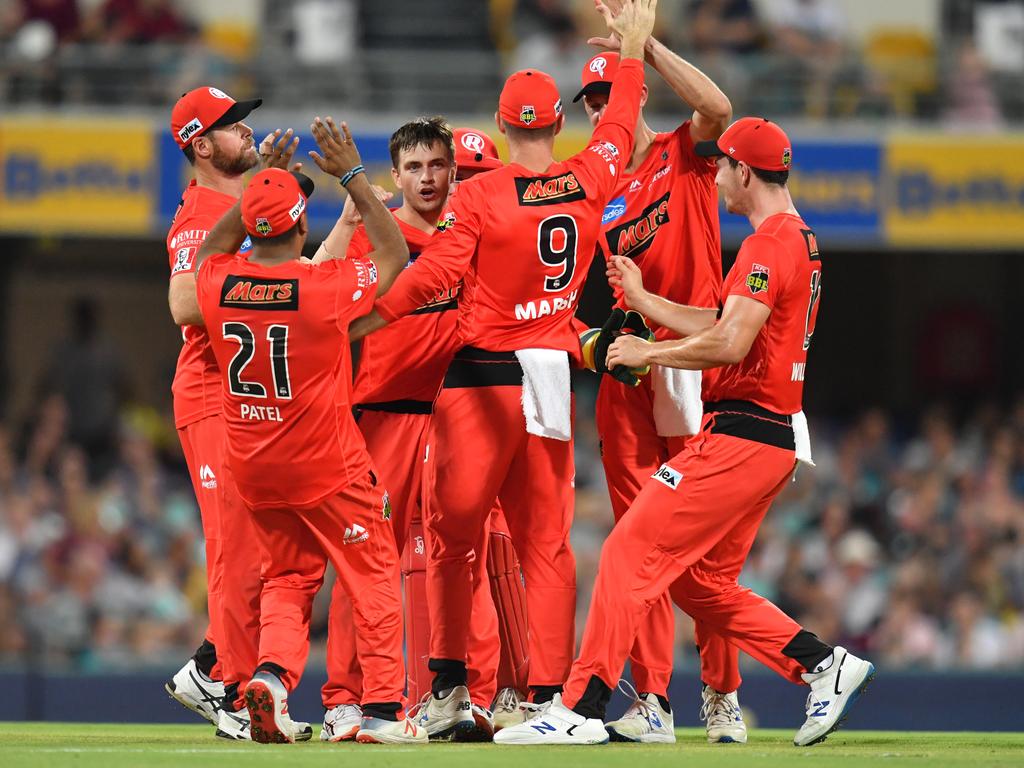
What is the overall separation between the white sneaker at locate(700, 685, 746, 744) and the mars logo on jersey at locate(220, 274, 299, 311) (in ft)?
8.83

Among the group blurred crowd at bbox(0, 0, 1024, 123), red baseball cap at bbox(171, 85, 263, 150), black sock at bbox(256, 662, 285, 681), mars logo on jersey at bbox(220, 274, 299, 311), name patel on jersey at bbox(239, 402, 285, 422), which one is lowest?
black sock at bbox(256, 662, 285, 681)

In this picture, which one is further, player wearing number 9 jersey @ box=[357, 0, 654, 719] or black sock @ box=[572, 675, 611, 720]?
player wearing number 9 jersey @ box=[357, 0, 654, 719]

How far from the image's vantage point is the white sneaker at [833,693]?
7.33 meters

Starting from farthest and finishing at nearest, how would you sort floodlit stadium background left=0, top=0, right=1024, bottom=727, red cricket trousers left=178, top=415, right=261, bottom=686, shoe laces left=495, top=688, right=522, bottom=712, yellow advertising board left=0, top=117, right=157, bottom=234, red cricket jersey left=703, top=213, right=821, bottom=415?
yellow advertising board left=0, top=117, right=157, bottom=234 < floodlit stadium background left=0, top=0, right=1024, bottom=727 < shoe laces left=495, top=688, right=522, bottom=712 < red cricket trousers left=178, top=415, right=261, bottom=686 < red cricket jersey left=703, top=213, right=821, bottom=415

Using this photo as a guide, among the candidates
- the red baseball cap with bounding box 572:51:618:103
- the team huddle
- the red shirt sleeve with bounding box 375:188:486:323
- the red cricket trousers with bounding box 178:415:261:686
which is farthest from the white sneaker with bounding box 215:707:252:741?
the red baseball cap with bounding box 572:51:618:103

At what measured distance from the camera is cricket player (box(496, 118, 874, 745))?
23.6 feet

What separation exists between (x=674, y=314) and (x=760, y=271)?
0.48 metres

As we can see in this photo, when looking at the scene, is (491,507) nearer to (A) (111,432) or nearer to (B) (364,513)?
(B) (364,513)

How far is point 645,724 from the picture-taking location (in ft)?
25.5

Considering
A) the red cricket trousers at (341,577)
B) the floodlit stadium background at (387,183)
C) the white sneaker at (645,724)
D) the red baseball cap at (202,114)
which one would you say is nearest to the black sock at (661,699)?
the white sneaker at (645,724)

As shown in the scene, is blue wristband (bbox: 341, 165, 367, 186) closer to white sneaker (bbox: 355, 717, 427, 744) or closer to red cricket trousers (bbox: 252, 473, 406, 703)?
red cricket trousers (bbox: 252, 473, 406, 703)

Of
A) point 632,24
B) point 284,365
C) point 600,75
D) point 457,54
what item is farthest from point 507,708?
point 457,54

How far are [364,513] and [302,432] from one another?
0.44m

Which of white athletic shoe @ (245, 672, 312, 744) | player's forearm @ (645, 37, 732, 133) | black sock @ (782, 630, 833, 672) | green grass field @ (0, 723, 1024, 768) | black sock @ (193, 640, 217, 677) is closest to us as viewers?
green grass field @ (0, 723, 1024, 768)
